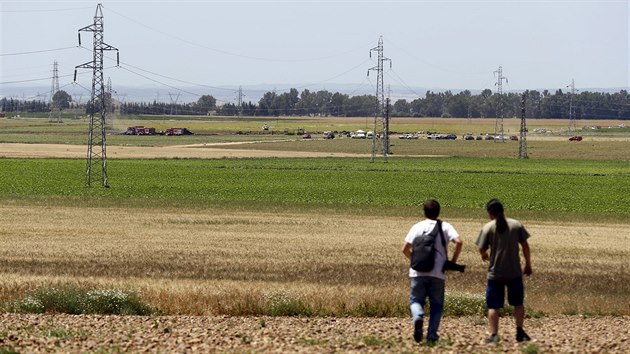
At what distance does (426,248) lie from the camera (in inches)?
629

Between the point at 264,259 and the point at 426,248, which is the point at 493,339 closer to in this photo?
the point at 426,248

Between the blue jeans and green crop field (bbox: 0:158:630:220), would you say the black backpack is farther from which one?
green crop field (bbox: 0:158:630:220)

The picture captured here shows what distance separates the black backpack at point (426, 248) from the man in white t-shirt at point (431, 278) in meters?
0.05

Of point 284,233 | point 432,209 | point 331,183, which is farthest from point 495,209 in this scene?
point 331,183

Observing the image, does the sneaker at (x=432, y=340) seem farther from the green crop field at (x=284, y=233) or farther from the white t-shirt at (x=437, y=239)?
the green crop field at (x=284, y=233)

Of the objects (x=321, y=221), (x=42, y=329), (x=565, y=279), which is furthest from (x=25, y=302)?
(x=321, y=221)

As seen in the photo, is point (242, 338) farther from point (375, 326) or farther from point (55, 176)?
point (55, 176)

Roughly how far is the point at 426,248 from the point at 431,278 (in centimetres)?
51

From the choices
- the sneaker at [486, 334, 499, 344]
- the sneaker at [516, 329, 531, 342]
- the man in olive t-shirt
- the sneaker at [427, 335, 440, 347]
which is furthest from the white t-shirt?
the sneaker at [516, 329, 531, 342]

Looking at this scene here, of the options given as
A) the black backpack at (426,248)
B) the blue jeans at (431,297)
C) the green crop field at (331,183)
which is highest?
the black backpack at (426,248)

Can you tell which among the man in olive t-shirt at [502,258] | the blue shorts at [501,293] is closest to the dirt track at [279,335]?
the man in olive t-shirt at [502,258]

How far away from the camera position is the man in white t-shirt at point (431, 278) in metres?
16.1

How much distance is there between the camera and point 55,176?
247 ft

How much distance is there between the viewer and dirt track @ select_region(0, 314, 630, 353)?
15.6 m
